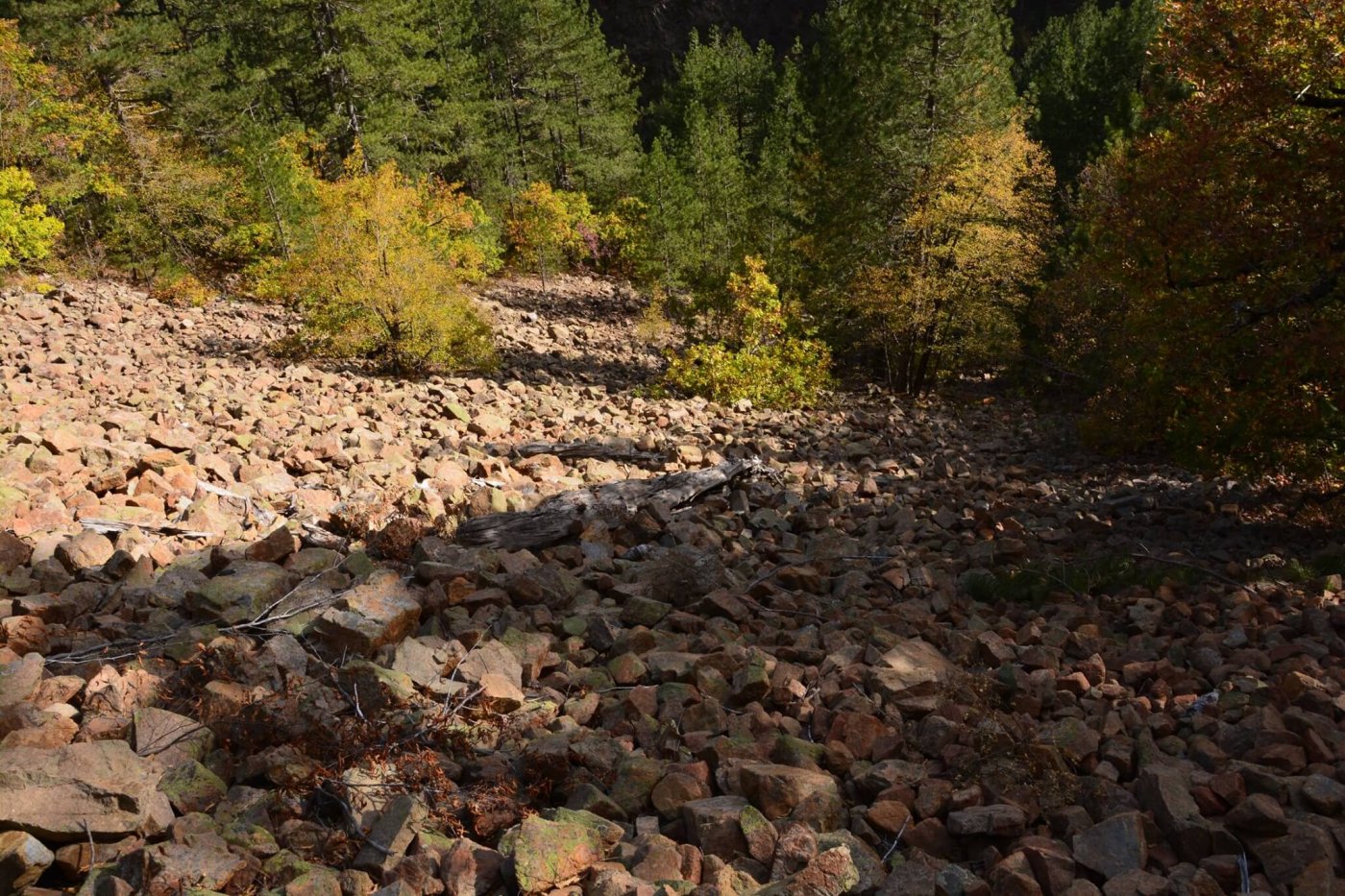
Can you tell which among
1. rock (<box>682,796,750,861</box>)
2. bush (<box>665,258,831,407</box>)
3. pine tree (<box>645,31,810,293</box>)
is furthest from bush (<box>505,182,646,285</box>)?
rock (<box>682,796,750,861</box>)

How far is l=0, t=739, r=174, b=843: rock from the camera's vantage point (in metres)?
2.98

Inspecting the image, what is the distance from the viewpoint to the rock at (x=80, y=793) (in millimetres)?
2977

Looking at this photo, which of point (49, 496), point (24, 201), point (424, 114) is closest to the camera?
point (49, 496)

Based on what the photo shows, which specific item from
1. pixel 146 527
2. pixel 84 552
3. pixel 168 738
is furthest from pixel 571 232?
pixel 168 738

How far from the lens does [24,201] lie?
23406 mm

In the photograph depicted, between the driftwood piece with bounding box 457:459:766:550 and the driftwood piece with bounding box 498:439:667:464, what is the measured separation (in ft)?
5.06

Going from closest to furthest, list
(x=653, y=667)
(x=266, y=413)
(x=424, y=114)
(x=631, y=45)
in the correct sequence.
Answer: (x=653, y=667) → (x=266, y=413) → (x=424, y=114) → (x=631, y=45)

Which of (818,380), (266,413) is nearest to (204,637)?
(266,413)

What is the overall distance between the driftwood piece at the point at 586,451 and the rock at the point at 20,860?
29.7 ft

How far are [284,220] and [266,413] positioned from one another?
15.8 meters

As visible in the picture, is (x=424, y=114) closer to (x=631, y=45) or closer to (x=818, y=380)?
(x=818, y=380)

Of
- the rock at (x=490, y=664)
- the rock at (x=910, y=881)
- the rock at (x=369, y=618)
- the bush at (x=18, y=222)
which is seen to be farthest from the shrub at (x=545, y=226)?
the rock at (x=910, y=881)

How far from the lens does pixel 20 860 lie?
111 inches

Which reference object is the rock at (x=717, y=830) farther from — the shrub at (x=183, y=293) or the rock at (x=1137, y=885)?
the shrub at (x=183, y=293)
